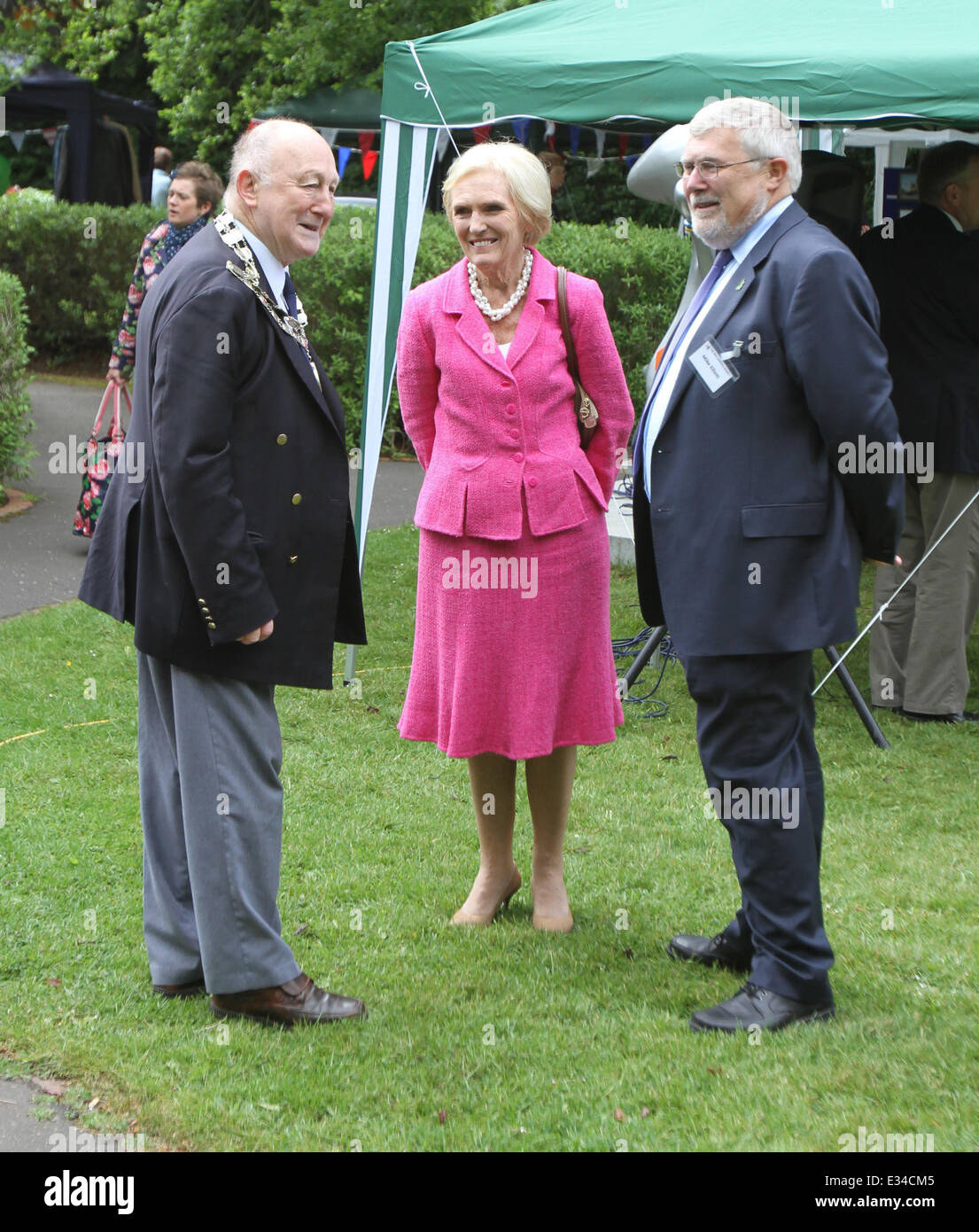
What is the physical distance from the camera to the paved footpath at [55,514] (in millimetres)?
8602

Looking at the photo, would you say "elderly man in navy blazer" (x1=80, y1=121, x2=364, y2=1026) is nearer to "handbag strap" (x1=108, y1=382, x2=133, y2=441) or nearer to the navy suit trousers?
the navy suit trousers

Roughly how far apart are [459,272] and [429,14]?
15758 millimetres

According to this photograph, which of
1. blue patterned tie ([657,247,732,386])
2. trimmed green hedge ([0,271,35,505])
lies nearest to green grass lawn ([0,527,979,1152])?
blue patterned tie ([657,247,732,386])

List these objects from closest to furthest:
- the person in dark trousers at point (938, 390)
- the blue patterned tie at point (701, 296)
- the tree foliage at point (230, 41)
Answer: the blue patterned tie at point (701, 296) < the person in dark trousers at point (938, 390) < the tree foliage at point (230, 41)

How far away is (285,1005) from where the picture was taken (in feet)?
11.5

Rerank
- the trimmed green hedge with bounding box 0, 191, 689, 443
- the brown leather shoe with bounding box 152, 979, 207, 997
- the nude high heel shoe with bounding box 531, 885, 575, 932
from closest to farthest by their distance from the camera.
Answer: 1. the brown leather shoe with bounding box 152, 979, 207, 997
2. the nude high heel shoe with bounding box 531, 885, 575, 932
3. the trimmed green hedge with bounding box 0, 191, 689, 443

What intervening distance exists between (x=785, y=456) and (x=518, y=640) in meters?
1.00

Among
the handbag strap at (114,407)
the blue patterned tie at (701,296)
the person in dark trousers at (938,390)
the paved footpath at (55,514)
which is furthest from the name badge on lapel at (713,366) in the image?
the handbag strap at (114,407)

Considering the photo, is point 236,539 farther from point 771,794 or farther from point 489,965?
point 489,965

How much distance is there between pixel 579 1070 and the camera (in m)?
3.34

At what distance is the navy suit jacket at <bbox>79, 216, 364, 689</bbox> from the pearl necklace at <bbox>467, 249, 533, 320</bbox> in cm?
64

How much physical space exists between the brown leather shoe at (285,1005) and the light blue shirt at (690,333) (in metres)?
1.52

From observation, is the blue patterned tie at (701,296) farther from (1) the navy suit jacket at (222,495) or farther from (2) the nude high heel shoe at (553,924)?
(2) the nude high heel shoe at (553,924)

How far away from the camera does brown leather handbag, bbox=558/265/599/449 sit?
3.95 m
